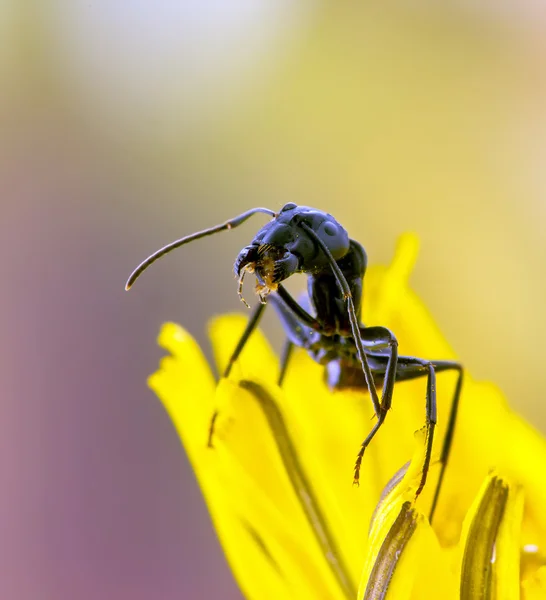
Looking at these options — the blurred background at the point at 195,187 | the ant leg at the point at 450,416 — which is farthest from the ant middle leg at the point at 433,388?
the blurred background at the point at 195,187

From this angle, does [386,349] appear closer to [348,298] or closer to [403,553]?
[348,298]

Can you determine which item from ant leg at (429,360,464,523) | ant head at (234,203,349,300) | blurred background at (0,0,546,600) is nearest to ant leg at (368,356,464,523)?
ant leg at (429,360,464,523)

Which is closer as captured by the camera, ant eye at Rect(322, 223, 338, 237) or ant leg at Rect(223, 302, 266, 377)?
ant eye at Rect(322, 223, 338, 237)

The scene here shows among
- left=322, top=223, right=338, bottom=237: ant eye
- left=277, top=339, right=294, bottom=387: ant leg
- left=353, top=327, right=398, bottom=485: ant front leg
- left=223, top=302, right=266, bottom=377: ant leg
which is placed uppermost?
left=322, top=223, right=338, bottom=237: ant eye

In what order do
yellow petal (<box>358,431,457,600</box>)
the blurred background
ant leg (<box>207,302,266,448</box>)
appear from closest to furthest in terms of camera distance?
yellow petal (<box>358,431,457,600</box>), ant leg (<box>207,302,266,448</box>), the blurred background

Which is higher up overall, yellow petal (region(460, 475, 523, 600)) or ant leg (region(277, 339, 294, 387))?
ant leg (region(277, 339, 294, 387))

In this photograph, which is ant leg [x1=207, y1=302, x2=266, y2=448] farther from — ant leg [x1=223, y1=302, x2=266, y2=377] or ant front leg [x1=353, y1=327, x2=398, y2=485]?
ant front leg [x1=353, y1=327, x2=398, y2=485]

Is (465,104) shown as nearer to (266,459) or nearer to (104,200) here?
(104,200)

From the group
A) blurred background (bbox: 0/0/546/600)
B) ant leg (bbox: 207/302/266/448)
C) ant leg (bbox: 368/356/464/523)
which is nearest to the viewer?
ant leg (bbox: 368/356/464/523)

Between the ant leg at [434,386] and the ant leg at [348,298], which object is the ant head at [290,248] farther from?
the ant leg at [434,386]
